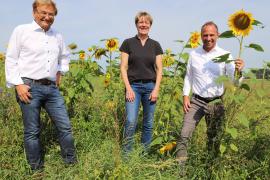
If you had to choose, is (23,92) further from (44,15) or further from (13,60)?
(44,15)

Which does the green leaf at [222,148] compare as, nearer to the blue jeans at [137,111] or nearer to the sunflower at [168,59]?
the blue jeans at [137,111]

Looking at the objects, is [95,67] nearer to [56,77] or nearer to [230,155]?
[56,77]

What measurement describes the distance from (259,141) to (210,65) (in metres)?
0.93

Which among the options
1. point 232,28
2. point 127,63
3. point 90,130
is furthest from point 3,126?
point 232,28

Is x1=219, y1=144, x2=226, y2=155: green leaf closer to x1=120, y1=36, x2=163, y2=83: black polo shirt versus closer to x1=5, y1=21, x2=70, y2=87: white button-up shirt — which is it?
x1=120, y1=36, x2=163, y2=83: black polo shirt

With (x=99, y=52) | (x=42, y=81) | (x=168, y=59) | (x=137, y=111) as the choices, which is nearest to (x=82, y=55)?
(x=99, y=52)

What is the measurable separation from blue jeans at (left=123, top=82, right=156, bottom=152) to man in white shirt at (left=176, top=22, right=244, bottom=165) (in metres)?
0.41

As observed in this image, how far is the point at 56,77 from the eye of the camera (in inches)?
139

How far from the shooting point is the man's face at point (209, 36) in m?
3.28

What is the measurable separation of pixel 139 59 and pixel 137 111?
1.68 ft

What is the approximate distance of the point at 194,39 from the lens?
13.2 feet

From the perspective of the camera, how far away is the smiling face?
364cm

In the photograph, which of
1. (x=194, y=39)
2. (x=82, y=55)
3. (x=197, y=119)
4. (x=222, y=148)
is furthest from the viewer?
(x=82, y=55)

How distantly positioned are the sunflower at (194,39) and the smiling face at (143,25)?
0.56 meters
